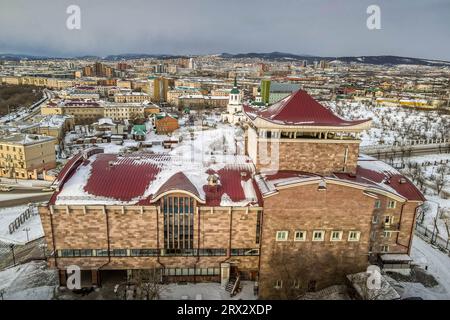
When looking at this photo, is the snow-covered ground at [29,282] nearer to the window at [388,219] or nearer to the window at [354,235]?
the window at [354,235]

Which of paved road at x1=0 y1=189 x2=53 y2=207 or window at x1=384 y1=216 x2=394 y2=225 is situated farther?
paved road at x1=0 y1=189 x2=53 y2=207

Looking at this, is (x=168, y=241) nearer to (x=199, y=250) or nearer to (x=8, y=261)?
(x=199, y=250)

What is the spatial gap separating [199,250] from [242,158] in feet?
37.0

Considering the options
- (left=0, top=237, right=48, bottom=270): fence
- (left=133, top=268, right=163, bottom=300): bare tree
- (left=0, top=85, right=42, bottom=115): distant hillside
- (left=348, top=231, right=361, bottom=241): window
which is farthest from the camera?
(left=0, top=85, right=42, bottom=115): distant hillside

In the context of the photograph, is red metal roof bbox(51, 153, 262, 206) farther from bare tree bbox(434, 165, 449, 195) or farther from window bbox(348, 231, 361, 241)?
bare tree bbox(434, 165, 449, 195)

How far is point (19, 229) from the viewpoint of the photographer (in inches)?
1603

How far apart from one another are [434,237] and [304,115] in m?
24.0

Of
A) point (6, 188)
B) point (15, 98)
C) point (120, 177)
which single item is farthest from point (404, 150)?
point (15, 98)

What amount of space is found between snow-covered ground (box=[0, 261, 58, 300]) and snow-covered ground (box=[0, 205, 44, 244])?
7221mm

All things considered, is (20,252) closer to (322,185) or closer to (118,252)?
(118,252)

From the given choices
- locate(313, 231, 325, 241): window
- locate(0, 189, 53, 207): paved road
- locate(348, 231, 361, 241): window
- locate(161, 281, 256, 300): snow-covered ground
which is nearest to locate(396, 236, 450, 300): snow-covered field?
locate(348, 231, 361, 241): window

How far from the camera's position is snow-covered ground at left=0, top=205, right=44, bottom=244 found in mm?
38500

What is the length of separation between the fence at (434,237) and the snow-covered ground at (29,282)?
4011 centimetres

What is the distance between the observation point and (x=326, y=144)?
98.8 ft
